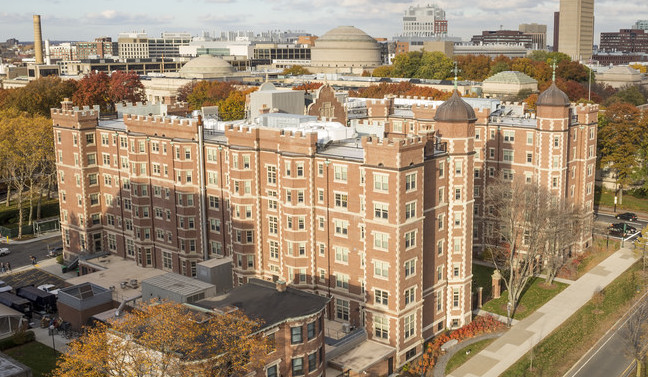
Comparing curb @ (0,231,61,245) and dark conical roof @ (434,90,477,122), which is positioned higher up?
dark conical roof @ (434,90,477,122)

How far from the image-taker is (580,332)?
239 feet

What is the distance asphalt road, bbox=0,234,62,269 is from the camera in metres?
102

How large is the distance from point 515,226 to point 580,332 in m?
15.1

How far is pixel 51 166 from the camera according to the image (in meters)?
123

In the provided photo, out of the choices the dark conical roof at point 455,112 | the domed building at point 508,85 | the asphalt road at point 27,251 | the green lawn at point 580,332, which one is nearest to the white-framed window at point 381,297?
the green lawn at point 580,332

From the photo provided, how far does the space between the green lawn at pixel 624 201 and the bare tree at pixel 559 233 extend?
111 ft

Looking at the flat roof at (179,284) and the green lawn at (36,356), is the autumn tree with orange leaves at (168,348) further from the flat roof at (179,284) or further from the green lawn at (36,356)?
the green lawn at (36,356)

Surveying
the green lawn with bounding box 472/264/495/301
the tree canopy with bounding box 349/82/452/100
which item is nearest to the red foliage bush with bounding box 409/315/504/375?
the green lawn with bounding box 472/264/495/301

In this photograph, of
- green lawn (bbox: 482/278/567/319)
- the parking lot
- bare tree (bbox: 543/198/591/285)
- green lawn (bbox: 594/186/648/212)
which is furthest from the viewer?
green lawn (bbox: 594/186/648/212)

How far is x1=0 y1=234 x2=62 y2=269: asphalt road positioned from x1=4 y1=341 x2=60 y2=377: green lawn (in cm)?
3030

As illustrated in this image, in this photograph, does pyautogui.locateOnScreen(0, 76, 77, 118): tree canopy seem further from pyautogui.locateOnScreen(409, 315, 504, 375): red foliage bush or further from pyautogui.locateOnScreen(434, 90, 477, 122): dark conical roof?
pyautogui.locateOnScreen(409, 315, 504, 375): red foliage bush

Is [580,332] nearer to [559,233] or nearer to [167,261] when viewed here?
[559,233]

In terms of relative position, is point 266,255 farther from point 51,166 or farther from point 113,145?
point 51,166

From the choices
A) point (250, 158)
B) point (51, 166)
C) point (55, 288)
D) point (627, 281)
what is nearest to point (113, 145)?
point (55, 288)
